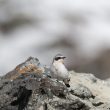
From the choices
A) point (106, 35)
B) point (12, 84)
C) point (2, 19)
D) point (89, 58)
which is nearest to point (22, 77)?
point (12, 84)

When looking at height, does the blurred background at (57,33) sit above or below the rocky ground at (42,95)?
above

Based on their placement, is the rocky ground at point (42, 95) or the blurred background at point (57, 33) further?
the blurred background at point (57, 33)

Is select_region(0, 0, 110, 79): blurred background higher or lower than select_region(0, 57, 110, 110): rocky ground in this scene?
higher

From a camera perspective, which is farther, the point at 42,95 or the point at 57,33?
the point at 57,33

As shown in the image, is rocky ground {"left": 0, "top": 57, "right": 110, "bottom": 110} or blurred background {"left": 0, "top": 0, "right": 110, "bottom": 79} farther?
blurred background {"left": 0, "top": 0, "right": 110, "bottom": 79}
